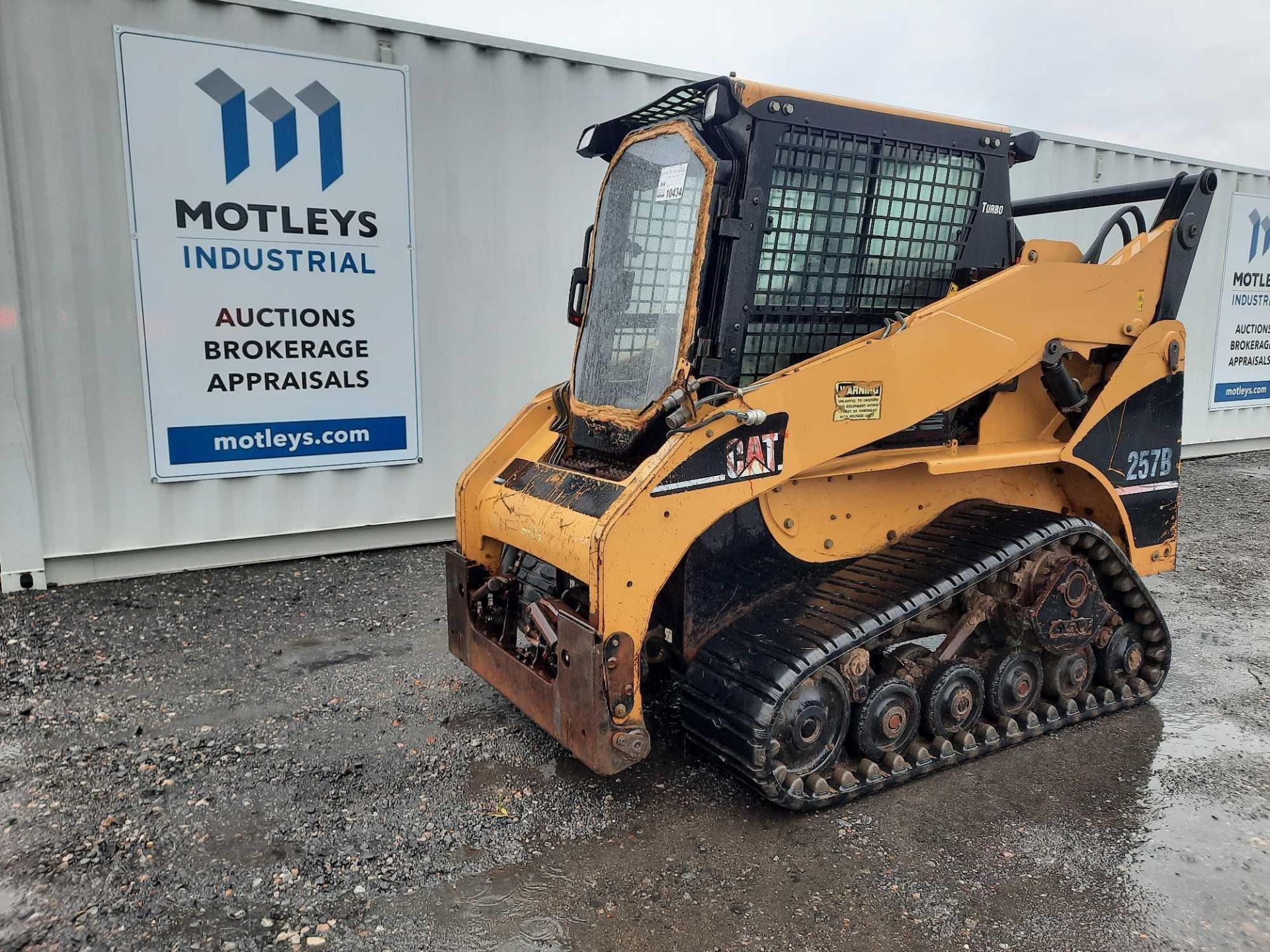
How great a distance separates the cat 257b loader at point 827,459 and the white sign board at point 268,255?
2.78 meters

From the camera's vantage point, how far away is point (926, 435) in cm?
388

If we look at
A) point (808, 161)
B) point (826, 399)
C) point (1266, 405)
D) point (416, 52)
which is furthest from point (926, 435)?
point (1266, 405)

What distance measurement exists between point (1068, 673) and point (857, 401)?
1711 millimetres

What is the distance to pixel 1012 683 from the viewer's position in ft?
12.5

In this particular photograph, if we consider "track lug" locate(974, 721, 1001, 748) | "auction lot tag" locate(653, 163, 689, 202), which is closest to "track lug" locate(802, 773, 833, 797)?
"track lug" locate(974, 721, 1001, 748)

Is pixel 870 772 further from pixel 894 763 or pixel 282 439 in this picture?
pixel 282 439

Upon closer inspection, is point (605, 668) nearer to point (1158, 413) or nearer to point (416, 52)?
point (1158, 413)

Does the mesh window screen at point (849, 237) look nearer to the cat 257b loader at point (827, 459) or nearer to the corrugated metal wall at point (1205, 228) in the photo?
the cat 257b loader at point (827, 459)

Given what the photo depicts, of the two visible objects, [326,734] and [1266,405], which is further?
[1266,405]

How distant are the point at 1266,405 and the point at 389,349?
11488mm

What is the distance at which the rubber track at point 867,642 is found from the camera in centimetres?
313

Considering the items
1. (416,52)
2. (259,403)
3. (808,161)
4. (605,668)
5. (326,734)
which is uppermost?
(416,52)

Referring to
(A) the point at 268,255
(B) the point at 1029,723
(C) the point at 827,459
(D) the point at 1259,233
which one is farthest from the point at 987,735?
(D) the point at 1259,233

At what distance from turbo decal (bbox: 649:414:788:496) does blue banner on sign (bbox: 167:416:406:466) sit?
13.6ft
